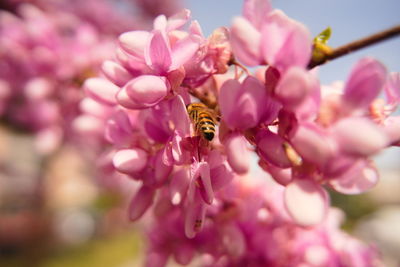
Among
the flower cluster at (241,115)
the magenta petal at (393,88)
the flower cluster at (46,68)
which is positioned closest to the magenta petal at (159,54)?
the flower cluster at (241,115)

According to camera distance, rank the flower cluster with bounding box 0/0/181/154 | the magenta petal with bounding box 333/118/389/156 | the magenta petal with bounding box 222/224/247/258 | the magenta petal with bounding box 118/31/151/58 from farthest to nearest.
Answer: the flower cluster with bounding box 0/0/181/154
the magenta petal with bounding box 222/224/247/258
the magenta petal with bounding box 118/31/151/58
the magenta petal with bounding box 333/118/389/156

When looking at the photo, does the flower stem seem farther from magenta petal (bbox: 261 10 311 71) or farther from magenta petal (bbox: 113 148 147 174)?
magenta petal (bbox: 113 148 147 174)

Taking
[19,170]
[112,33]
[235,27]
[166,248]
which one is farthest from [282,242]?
[19,170]

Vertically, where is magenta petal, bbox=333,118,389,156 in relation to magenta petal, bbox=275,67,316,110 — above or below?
below

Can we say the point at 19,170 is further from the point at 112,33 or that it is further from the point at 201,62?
the point at 201,62

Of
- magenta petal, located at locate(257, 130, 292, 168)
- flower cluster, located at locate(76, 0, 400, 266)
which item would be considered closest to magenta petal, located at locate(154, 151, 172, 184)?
flower cluster, located at locate(76, 0, 400, 266)

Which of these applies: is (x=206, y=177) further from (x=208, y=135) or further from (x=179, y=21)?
(x=179, y=21)
